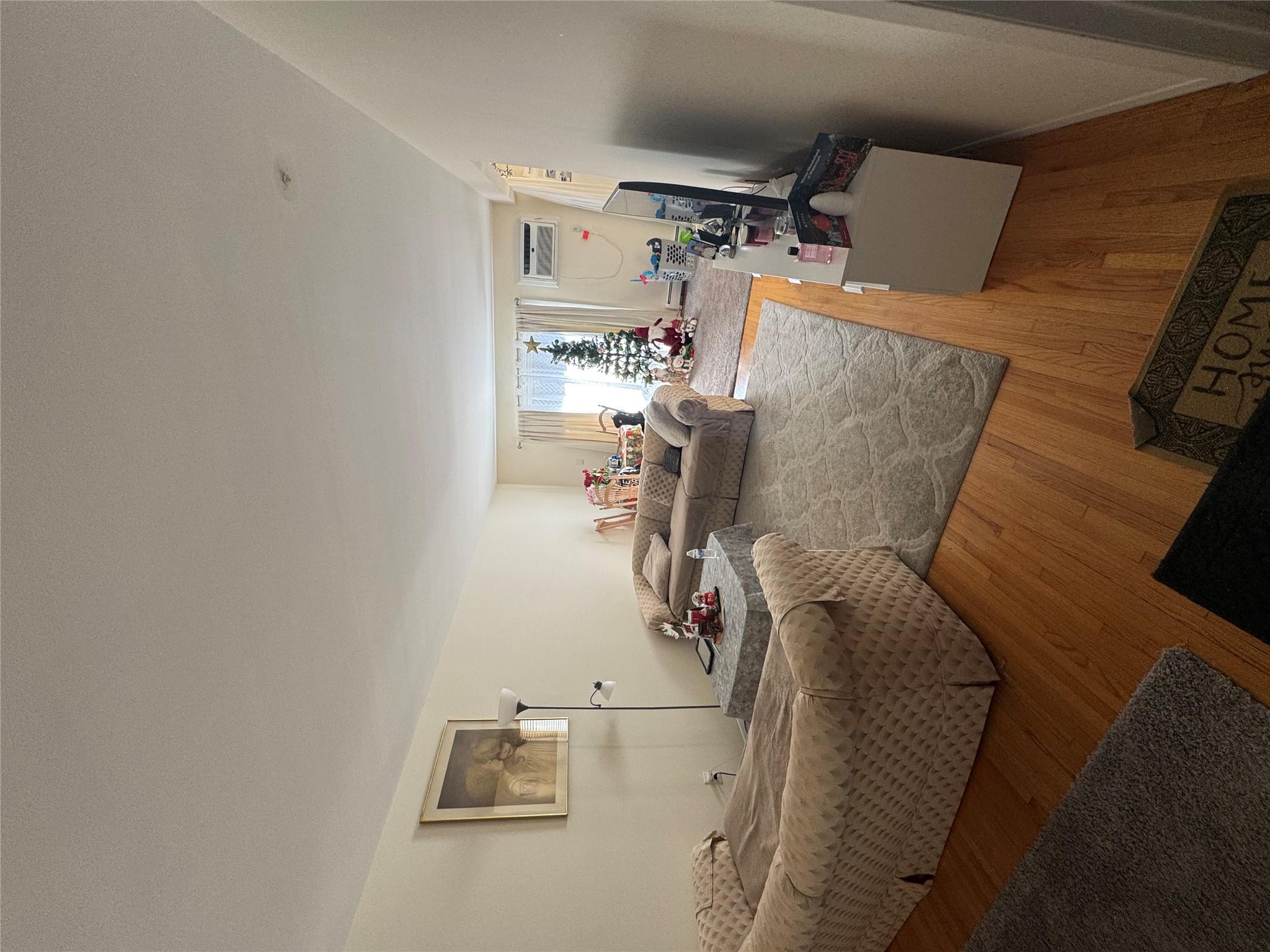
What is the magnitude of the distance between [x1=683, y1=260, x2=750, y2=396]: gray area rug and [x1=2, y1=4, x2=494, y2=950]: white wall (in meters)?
2.27

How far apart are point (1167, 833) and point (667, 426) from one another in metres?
2.55

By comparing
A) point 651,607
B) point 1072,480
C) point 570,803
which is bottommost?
point 570,803

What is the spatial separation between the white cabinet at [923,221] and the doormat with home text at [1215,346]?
0.50 meters

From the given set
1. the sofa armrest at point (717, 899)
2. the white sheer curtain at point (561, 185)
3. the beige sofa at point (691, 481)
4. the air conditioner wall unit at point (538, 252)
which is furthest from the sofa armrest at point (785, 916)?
the air conditioner wall unit at point (538, 252)

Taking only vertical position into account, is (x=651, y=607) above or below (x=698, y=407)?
below

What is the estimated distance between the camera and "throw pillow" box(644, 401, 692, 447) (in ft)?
10.1

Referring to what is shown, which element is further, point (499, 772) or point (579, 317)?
point (579, 317)

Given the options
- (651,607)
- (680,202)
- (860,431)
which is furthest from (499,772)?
(680,202)

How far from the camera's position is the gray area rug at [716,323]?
3.50 meters

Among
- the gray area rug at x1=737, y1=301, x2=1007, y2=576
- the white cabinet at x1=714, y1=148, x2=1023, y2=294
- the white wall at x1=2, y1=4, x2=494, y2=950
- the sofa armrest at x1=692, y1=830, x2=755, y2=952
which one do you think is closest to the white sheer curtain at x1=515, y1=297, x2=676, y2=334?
the gray area rug at x1=737, y1=301, x2=1007, y2=576

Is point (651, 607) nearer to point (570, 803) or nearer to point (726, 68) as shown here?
point (570, 803)

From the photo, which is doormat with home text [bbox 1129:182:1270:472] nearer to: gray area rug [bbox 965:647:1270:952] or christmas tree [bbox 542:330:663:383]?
gray area rug [bbox 965:647:1270:952]

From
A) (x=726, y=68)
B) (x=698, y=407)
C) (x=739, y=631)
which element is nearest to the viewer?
(x=726, y=68)

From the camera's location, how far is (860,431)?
1968 millimetres
